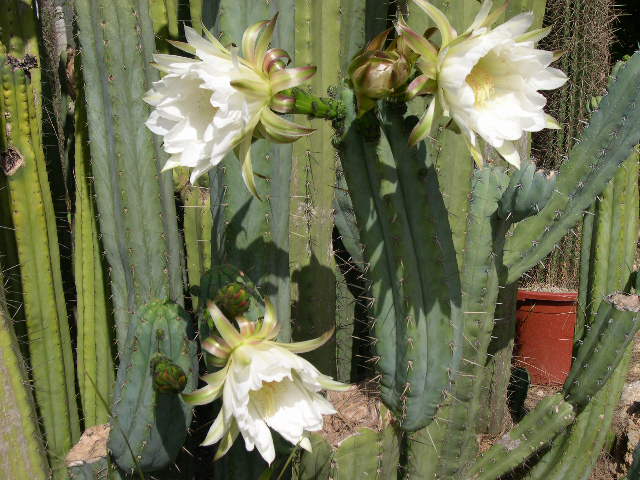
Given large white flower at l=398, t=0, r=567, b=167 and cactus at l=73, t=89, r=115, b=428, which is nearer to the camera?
large white flower at l=398, t=0, r=567, b=167

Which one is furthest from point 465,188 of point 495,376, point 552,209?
point 495,376

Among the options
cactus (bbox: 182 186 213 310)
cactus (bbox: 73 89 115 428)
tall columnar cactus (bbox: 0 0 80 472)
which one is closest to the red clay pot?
cactus (bbox: 182 186 213 310)

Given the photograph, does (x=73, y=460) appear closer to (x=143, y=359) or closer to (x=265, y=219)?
(x=143, y=359)

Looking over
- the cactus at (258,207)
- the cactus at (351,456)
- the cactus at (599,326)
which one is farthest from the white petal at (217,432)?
the cactus at (599,326)

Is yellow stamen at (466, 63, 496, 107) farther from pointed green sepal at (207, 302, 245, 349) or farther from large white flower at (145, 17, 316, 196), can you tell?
pointed green sepal at (207, 302, 245, 349)

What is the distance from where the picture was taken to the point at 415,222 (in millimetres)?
1309

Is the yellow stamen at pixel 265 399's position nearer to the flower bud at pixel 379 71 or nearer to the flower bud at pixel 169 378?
the flower bud at pixel 169 378

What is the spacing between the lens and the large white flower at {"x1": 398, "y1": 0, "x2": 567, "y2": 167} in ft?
3.24

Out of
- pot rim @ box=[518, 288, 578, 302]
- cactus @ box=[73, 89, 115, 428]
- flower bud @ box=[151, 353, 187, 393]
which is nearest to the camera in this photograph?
flower bud @ box=[151, 353, 187, 393]

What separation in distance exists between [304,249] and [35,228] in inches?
31.3

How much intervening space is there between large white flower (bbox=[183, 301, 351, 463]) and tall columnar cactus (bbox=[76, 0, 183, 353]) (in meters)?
0.68

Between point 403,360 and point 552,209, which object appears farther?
point 552,209

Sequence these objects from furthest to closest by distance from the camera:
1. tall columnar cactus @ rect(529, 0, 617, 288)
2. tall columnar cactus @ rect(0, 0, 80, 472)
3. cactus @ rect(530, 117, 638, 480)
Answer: tall columnar cactus @ rect(529, 0, 617, 288)
cactus @ rect(530, 117, 638, 480)
tall columnar cactus @ rect(0, 0, 80, 472)

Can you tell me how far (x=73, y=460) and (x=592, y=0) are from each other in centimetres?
411
